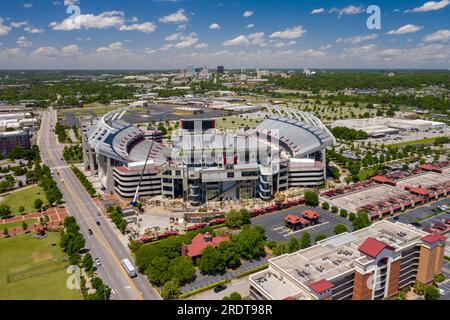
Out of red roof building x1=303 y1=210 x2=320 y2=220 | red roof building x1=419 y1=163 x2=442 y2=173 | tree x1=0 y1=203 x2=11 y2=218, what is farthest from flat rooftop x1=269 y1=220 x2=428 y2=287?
tree x1=0 y1=203 x2=11 y2=218

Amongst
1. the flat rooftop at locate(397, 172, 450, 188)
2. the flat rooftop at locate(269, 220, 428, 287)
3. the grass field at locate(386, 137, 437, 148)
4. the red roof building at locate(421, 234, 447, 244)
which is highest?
the red roof building at locate(421, 234, 447, 244)

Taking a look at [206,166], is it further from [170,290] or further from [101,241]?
[170,290]

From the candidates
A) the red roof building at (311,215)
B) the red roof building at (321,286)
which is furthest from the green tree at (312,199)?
the red roof building at (321,286)

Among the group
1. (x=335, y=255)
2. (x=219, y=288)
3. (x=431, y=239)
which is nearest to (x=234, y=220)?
(x=219, y=288)

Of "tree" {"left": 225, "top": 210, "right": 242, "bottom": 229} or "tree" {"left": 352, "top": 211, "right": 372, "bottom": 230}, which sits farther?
"tree" {"left": 225, "top": 210, "right": 242, "bottom": 229}

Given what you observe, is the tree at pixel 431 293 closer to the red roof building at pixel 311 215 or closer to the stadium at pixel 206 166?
the red roof building at pixel 311 215

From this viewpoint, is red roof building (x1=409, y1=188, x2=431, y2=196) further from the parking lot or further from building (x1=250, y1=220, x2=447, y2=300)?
building (x1=250, y1=220, x2=447, y2=300)

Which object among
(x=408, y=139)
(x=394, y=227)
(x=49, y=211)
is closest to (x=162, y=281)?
(x=394, y=227)
